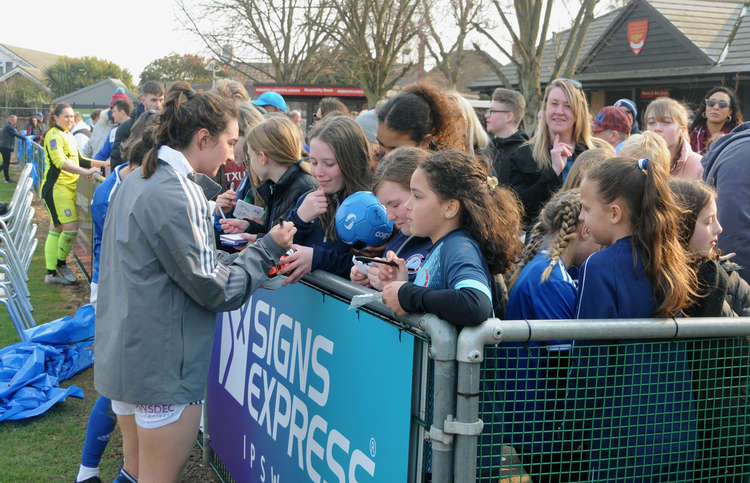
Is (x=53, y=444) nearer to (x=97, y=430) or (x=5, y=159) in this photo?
(x=97, y=430)

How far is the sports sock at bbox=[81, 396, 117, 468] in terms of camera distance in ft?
12.2

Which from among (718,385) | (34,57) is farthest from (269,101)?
(34,57)

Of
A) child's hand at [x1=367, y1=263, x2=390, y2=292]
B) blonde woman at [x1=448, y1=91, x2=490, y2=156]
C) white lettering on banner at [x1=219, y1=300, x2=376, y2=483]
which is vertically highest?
blonde woman at [x1=448, y1=91, x2=490, y2=156]

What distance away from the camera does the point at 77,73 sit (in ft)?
234

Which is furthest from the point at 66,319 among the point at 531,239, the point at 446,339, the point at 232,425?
the point at 446,339

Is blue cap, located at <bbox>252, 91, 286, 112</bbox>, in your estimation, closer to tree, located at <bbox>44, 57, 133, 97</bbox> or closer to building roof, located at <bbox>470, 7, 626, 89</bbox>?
building roof, located at <bbox>470, 7, 626, 89</bbox>

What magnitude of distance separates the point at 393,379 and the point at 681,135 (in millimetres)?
3593

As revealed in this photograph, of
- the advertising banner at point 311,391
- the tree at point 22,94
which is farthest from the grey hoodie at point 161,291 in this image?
the tree at point 22,94

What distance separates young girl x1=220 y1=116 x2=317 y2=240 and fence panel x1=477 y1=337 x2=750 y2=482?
187 cm

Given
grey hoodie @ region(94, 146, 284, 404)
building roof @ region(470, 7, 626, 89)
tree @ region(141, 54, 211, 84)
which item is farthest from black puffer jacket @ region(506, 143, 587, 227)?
tree @ region(141, 54, 211, 84)

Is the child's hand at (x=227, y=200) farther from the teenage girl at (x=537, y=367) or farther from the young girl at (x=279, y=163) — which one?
the teenage girl at (x=537, y=367)

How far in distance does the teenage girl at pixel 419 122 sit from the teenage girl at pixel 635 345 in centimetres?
140

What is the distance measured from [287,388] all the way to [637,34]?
25.5 metres

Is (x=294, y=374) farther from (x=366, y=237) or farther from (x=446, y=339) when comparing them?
(x=446, y=339)
